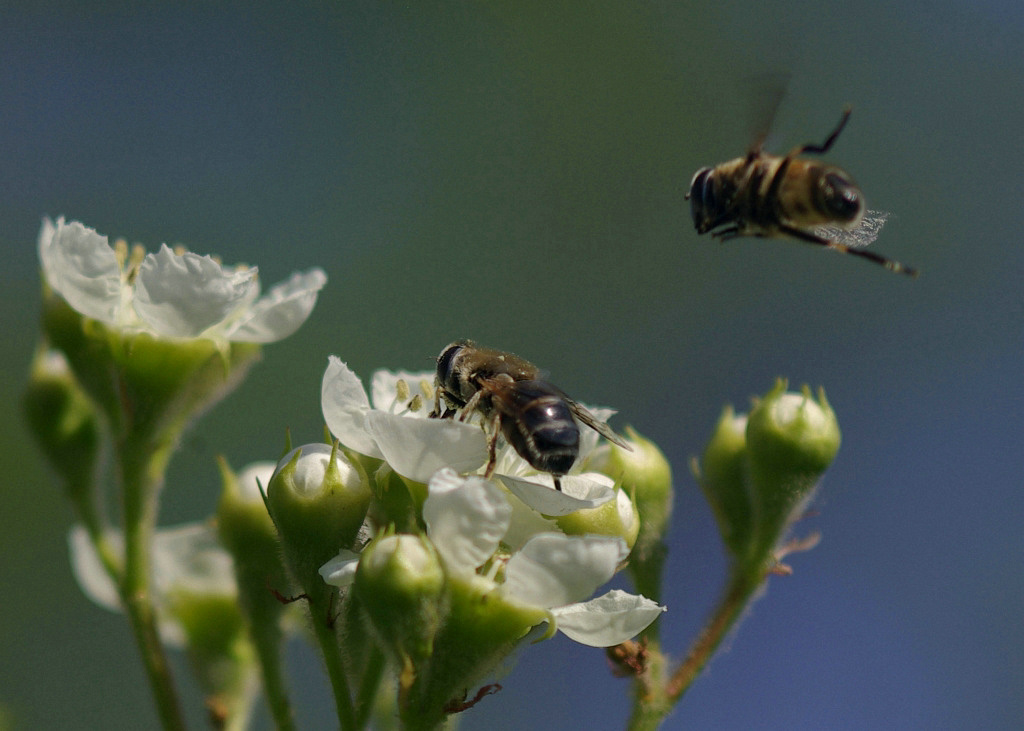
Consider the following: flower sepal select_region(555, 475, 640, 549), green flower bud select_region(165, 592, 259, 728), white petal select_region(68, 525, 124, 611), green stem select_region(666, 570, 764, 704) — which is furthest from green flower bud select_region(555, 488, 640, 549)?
white petal select_region(68, 525, 124, 611)

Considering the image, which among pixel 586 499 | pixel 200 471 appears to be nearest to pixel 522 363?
pixel 586 499

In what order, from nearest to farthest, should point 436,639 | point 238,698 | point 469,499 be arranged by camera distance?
point 469,499 < point 436,639 < point 238,698

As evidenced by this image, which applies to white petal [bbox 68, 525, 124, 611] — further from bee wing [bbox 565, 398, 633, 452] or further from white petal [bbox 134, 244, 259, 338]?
bee wing [bbox 565, 398, 633, 452]

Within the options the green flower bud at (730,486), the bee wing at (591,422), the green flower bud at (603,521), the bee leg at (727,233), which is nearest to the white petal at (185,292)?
the bee wing at (591,422)

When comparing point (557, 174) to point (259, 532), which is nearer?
point (259, 532)

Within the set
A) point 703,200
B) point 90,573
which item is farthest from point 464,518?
point 90,573

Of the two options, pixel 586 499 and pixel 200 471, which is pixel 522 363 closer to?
pixel 586 499

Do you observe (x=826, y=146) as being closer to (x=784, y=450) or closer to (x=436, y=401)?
(x=784, y=450)
